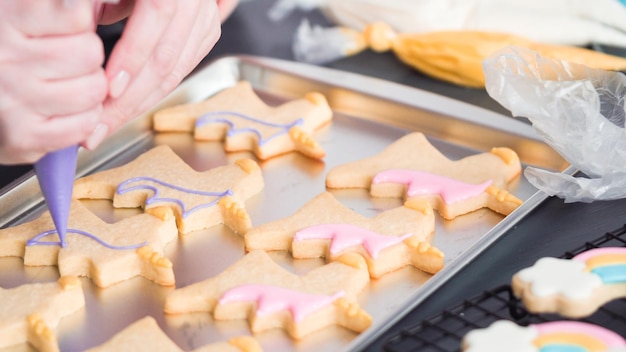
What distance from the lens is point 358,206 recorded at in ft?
3.99

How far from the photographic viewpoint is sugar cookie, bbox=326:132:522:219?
46.3 inches

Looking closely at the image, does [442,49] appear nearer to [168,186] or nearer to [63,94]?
[168,186]

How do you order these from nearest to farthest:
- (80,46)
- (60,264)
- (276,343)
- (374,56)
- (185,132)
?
(80,46) < (276,343) < (60,264) < (185,132) < (374,56)

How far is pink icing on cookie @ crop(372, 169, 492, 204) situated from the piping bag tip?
415mm

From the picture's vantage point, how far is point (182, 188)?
3.97 feet

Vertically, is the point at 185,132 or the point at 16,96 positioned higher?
the point at 16,96

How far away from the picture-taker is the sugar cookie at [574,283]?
3.00 ft

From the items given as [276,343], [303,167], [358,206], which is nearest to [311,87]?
[303,167]

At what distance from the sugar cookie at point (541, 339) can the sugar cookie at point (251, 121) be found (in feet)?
1.68

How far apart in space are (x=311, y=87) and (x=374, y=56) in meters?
0.26

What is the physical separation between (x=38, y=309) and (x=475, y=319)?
47 centimetres

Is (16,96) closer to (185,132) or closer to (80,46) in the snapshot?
(80,46)

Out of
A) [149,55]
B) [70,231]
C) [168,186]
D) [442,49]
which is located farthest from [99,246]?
[442,49]

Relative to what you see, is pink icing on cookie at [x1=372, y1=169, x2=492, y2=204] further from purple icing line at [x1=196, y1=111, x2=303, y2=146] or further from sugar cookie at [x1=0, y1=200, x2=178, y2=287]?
sugar cookie at [x1=0, y1=200, x2=178, y2=287]
